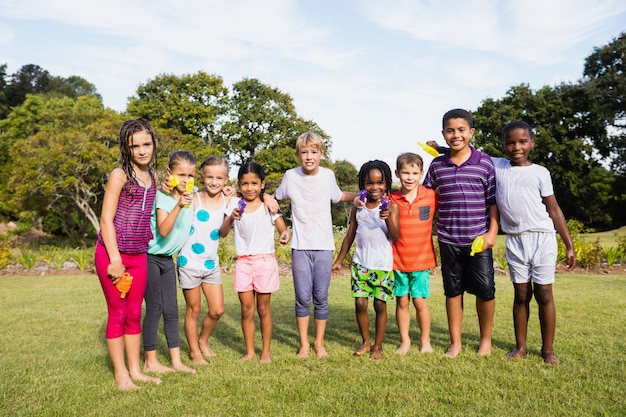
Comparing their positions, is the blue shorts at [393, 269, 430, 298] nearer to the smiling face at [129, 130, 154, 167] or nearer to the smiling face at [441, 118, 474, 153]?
the smiling face at [441, 118, 474, 153]

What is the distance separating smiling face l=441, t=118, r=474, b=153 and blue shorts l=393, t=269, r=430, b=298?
1.25 metres

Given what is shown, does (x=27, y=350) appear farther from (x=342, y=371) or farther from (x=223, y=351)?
(x=342, y=371)

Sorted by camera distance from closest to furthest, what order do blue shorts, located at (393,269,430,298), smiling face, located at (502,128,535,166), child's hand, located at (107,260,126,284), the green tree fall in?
child's hand, located at (107,260,126,284) < smiling face, located at (502,128,535,166) < blue shorts, located at (393,269,430,298) < the green tree

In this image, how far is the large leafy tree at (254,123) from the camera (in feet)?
109

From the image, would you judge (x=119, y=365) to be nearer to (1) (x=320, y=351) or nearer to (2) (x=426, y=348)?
(1) (x=320, y=351)

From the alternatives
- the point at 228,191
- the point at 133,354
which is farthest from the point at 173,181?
the point at 133,354

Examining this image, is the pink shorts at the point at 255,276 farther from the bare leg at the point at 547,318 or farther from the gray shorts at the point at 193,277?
the bare leg at the point at 547,318

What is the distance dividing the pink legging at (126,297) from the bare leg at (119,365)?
56 millimetres

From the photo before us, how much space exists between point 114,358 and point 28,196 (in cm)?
1991

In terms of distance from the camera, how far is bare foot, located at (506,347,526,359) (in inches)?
171

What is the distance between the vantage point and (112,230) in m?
3.63

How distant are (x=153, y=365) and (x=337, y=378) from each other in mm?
1645

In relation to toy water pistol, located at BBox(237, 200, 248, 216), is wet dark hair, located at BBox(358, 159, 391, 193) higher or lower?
higher

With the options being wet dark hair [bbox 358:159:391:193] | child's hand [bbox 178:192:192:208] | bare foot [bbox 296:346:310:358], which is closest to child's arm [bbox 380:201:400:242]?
wet dark hair [bbox 358:159:391:193]
